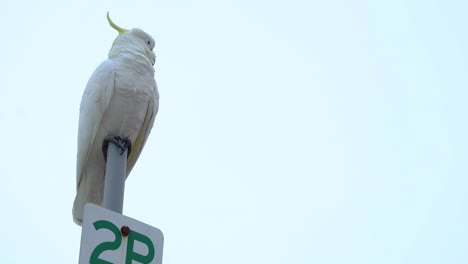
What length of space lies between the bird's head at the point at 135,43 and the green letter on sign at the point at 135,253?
1571 mm

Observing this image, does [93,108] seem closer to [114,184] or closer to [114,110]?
[114,110]

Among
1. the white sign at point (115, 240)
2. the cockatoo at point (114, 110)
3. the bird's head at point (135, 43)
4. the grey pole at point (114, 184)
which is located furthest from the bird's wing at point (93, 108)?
the white sign at point (115, 240)

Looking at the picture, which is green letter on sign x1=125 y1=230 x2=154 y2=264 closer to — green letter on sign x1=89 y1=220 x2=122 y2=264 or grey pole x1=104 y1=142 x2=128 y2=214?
green letter on sign x1=89 y1=220 x2=122 y2=264

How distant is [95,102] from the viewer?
315 cm

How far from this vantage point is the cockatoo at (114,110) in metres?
3.03

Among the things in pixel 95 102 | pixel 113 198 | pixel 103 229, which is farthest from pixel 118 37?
pixel 103 229

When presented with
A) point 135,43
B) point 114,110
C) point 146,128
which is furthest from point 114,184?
point 135,43

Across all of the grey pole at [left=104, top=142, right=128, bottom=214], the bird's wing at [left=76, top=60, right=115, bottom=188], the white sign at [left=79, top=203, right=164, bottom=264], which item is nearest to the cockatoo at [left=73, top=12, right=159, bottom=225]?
the bird's wing at [left=76, top=60, right=115, bottom=188]

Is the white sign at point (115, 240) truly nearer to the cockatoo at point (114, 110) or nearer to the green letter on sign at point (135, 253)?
the green letter on sign at point (135, 253)

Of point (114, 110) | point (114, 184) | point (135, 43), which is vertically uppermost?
point (135, 43)

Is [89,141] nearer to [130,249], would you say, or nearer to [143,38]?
[143,38]

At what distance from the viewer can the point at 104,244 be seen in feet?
6.11

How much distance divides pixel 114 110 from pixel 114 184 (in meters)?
1.04

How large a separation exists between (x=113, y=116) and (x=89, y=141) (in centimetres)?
18
